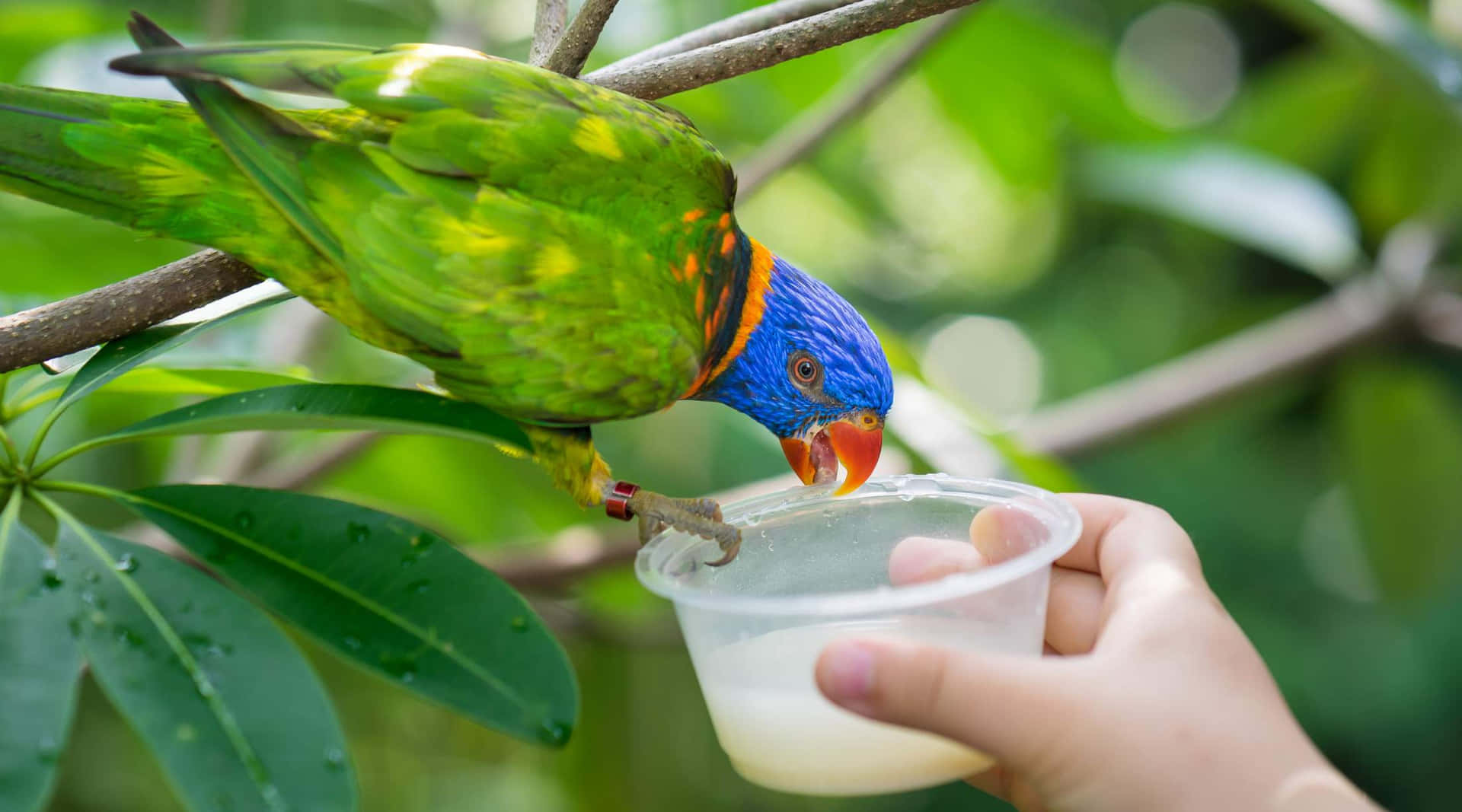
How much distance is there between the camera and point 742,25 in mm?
1260

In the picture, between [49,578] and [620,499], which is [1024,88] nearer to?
[620,499]

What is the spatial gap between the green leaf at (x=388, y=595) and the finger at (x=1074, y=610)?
64cm

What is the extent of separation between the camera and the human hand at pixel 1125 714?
0.81m

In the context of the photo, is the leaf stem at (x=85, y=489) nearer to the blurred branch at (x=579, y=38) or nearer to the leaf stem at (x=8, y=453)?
the leaf stem at (x=8, y=453)

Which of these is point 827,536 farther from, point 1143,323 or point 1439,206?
point 1143,323

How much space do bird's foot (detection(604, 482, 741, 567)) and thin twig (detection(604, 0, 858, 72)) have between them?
1.61 feet

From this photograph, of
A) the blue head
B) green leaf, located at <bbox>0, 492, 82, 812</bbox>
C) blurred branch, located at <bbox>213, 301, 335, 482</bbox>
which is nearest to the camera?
green leaf, located at <bbox>0, 492, 82, 812</bbox>

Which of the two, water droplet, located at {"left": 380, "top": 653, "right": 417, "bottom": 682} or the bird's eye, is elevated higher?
the bird's eye

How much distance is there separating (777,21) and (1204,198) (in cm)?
162

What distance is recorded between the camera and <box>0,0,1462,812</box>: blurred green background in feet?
7.27

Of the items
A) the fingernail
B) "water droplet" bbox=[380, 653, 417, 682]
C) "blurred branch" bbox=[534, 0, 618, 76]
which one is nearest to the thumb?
the fingernail

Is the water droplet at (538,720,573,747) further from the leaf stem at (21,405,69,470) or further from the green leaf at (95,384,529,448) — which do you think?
the leaf stem at (21,405,69,470)

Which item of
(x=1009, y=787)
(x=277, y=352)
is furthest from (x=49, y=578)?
(x=277, y=352)

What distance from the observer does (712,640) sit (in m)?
1.04
